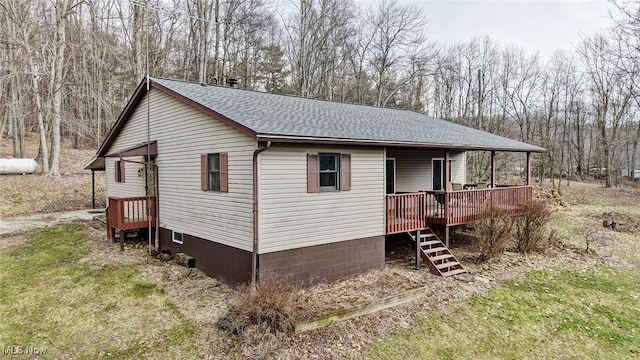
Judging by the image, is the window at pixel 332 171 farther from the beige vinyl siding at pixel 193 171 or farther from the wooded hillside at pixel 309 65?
the wooded hillside at pixel 309 65

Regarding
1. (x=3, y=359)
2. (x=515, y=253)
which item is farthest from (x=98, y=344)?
(x=515, y=253)

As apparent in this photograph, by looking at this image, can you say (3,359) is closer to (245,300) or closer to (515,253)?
(245,300)

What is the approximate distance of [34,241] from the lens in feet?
39.4

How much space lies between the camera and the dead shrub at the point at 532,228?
11672 millimetres

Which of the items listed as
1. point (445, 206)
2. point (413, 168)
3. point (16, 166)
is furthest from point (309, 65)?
point (16, 166)

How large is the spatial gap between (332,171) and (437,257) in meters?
4.10

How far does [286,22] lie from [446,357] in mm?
27977

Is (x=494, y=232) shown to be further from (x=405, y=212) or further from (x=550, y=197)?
(x=550, y=197)

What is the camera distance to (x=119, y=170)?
13992mm

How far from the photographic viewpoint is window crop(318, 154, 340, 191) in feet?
28.5

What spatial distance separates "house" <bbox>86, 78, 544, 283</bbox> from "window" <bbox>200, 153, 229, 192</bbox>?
34mm

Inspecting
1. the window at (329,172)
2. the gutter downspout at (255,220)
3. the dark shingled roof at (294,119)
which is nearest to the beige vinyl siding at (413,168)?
the dark shingled roof at (294,119)

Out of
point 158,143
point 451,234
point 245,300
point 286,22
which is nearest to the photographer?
point 245,300

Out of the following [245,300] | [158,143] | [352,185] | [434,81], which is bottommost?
[245,300]
